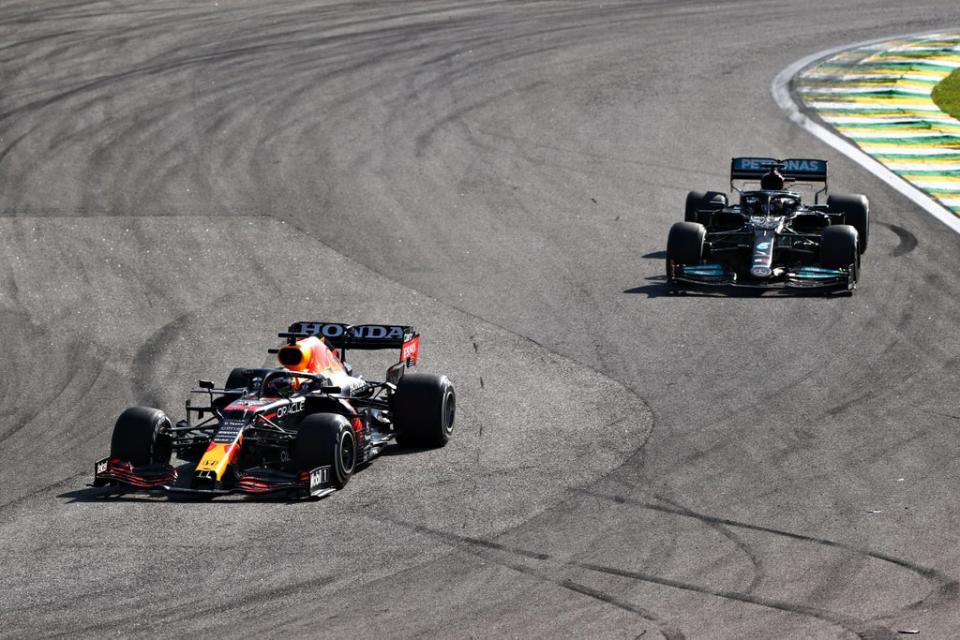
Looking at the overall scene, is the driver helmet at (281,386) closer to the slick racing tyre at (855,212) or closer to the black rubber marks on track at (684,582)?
the black rubber marks on track at (684,582)

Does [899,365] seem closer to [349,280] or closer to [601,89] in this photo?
[349,280]

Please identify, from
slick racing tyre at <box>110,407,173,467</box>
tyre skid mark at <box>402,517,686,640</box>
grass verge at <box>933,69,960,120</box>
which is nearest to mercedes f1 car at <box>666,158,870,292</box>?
grass verge at <box>933,69,960,120</box>

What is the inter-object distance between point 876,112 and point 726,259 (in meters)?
9.85

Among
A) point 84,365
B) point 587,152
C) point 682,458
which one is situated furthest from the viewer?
point 587,152

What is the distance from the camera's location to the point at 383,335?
597 inches

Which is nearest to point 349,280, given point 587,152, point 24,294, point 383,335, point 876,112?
point 24,294

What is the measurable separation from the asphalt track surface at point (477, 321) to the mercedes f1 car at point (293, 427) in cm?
30

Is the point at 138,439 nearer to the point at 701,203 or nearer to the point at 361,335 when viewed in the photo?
the point at 361,335

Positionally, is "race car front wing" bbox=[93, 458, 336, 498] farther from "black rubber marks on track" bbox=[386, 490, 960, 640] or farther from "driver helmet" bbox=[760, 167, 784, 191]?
"driver helmet" bbox=[760, 167, 784, 191]

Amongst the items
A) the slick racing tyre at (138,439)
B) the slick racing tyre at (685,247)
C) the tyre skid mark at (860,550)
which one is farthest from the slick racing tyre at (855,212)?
the slick racing tyre at (138,439)

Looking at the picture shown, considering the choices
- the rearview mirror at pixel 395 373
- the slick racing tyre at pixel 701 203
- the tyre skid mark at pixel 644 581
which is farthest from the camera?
the slick racing tyre at pixel 701 203

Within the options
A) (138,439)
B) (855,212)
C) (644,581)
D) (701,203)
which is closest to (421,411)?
(138,439)

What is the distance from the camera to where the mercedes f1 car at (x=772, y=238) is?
19609 millimetres

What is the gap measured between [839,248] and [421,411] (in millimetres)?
7693
